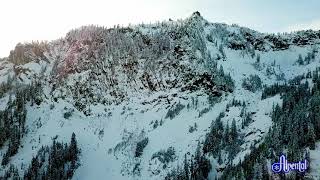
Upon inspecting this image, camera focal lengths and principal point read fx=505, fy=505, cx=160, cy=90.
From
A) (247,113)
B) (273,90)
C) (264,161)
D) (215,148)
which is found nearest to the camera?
(264,161)

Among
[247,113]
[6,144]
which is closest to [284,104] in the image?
[247,113]

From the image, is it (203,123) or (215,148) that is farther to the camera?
(203,123)

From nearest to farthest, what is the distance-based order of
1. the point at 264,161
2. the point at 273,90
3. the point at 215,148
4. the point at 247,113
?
the point at 264,161 < the point at 215,148 < the point at 247,113 < the point at 273,90

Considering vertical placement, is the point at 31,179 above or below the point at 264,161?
below

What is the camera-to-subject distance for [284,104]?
17450cm

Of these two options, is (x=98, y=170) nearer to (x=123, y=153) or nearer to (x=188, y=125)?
(x=123, y=153)

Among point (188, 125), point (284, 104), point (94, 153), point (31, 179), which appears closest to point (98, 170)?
point (94, 153)

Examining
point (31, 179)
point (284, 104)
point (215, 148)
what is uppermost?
point (284, 104)

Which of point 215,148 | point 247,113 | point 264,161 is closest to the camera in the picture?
point 264,161

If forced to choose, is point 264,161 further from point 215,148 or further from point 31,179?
point 31,179

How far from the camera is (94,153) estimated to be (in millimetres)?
188125

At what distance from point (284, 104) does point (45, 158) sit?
87917mm

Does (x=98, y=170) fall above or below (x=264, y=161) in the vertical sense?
below

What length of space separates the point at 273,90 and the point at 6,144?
105312mm
